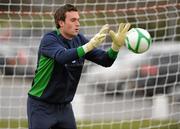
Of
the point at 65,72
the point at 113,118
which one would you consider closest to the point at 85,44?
the point at 65,72

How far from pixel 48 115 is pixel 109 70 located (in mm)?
4427

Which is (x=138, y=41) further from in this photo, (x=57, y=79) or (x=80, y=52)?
(x=57, y=79)

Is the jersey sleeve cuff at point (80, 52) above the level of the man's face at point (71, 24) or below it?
below

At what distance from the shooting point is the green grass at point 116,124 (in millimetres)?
9250

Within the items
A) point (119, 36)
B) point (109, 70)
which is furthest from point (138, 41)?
point (109, 70)

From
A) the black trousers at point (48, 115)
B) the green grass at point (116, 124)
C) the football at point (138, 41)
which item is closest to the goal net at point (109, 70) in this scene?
the green grass at point (116, 124)

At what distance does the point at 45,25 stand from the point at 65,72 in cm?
354

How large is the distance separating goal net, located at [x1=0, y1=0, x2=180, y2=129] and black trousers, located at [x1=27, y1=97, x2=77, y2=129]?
2928 millimetres

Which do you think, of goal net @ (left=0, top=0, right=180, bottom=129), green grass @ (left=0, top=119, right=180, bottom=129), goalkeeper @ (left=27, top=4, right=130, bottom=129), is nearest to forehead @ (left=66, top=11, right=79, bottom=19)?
goalkeeper @ (left=27, top=4, right=130, bottom=129)

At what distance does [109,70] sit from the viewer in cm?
1034

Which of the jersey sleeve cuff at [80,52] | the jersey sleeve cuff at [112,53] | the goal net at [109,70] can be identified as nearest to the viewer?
the jersey sleeve cuff at [80,52]

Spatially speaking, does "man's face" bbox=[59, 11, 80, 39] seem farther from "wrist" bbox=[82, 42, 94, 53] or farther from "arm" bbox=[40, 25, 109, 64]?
"wrist" bbox=[82, 42, 94, 53]

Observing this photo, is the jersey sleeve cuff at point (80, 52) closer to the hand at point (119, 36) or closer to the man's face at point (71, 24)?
the man's face at point (71, 24)

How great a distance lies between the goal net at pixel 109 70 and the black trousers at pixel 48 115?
2928mm
